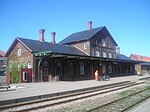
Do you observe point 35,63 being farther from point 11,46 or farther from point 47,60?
point 11,46

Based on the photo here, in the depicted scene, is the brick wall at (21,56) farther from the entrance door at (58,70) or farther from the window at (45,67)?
the entrance door at (58,70)

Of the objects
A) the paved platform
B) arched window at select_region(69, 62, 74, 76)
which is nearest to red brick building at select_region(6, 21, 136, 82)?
arched window at select_region(69, 62, 74, 76)

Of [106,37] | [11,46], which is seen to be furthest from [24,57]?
[106,37]

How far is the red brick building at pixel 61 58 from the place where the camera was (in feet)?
96.4

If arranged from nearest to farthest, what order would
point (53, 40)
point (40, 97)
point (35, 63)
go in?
point (40, 97)
point (35, 63)
point (53, 40)

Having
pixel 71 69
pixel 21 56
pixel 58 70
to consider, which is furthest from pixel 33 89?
pixel 71 69

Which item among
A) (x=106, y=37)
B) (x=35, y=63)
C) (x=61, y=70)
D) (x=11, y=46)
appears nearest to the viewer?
(x=35, y=63)

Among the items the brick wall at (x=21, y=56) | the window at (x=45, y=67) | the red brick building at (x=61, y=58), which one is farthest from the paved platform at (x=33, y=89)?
the brick wall at (x=21, y=56)

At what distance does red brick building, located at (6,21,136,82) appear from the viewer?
1156 inches

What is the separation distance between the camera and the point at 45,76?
30.3m

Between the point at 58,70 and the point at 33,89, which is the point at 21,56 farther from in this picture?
the point at 33,89

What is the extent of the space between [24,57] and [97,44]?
17.3 m

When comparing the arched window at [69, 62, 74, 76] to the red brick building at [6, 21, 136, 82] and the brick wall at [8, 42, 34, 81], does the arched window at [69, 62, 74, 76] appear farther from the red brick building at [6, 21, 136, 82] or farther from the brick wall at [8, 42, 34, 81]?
the brick wall at [8, 42, 34, 81]

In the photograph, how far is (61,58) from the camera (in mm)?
31188
